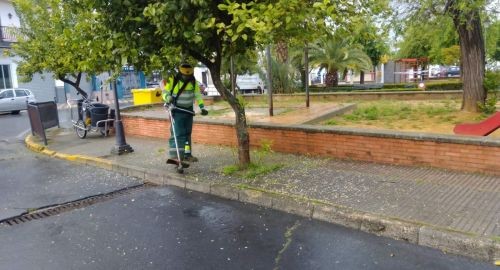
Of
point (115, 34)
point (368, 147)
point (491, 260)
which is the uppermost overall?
point (115, 34)

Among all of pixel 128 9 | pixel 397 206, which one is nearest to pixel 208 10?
pixel 128 9

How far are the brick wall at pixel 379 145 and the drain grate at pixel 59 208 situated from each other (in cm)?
271

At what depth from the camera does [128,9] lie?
571cm

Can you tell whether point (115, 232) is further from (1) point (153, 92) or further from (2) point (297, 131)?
(1) point (153, 92)

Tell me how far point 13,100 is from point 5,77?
7151mm

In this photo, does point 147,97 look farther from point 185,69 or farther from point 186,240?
point 186,240

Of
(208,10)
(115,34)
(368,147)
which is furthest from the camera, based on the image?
(368,147)

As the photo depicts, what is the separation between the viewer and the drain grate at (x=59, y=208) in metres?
5.53

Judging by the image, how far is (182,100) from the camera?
7.25m

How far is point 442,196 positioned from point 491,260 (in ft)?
4.43

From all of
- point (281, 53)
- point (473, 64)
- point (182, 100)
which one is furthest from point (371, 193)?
point (281, 53)

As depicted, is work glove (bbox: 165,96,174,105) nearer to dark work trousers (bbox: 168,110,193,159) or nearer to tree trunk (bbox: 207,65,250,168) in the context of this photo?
dark work trousers (bbox: 168,110,193,159)

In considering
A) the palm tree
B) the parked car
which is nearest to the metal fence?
the parked car

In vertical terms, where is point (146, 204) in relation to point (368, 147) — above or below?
below
